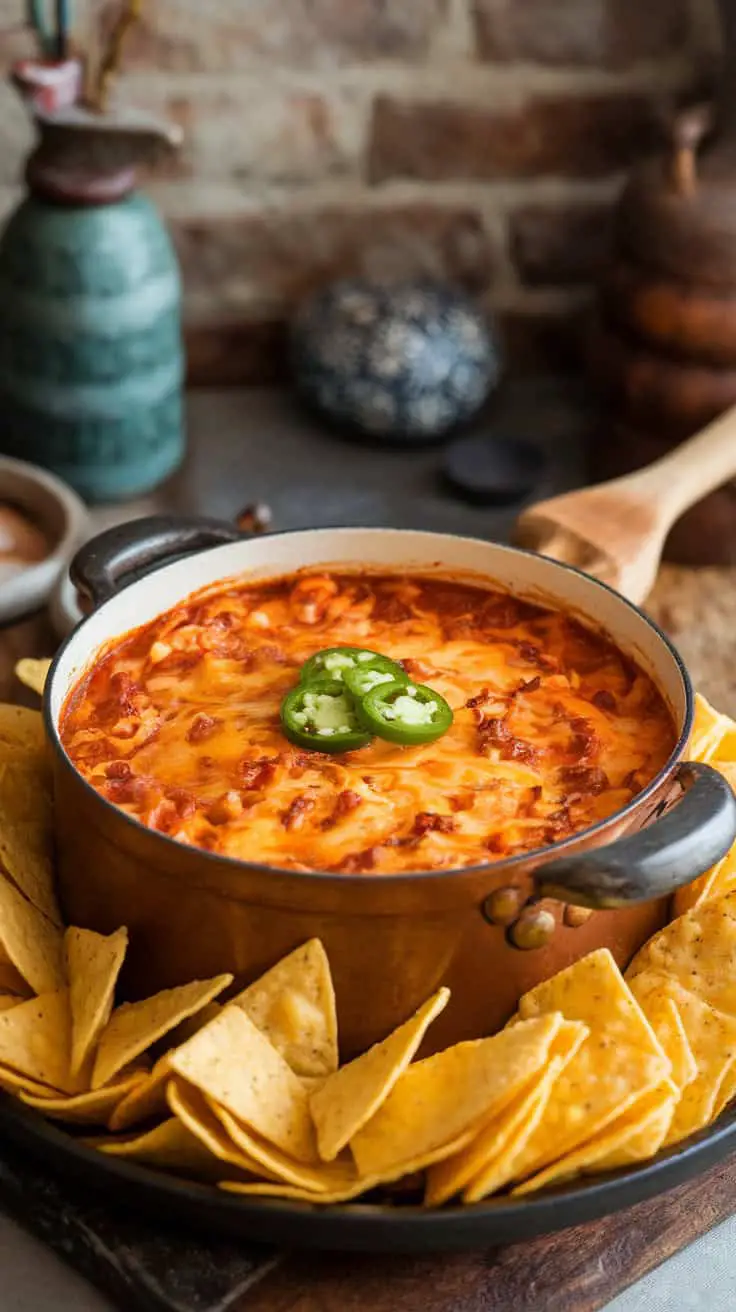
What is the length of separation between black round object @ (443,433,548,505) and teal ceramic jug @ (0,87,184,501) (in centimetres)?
51

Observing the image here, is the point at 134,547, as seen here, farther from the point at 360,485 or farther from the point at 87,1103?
the point at 360,485

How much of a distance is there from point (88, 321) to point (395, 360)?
0.58 metres

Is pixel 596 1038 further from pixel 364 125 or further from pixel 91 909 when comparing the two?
pixel 364 125

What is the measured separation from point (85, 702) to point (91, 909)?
298mm

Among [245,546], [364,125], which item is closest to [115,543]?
[245,546]

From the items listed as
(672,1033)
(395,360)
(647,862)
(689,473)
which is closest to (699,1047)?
(672,1033)

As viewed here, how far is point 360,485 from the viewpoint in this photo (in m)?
2.93

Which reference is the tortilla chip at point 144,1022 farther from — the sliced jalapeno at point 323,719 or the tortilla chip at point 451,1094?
the sliced jalapeno at point 323,719

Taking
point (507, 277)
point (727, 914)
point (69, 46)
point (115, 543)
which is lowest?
point (507, 277)

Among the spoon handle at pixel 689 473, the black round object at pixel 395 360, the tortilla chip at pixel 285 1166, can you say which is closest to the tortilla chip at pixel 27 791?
the tortilla chip at pixel 285 1166

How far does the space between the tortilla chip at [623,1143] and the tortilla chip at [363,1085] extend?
4.6 inches

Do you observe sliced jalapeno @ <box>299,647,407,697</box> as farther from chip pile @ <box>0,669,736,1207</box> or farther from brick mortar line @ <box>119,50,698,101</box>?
brick mortar line @ <box>119,50,698,101</box>

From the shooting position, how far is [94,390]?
8.77ft

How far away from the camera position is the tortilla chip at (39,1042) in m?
1.41
